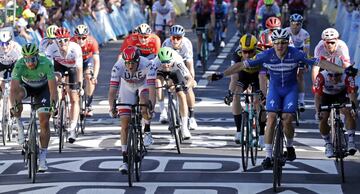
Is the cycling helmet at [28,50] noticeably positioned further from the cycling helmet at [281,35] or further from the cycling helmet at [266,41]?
the cycling helmet at [266,41]

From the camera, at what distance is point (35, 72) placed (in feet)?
59.2

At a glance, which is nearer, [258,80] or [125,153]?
[125,153]

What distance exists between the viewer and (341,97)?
60.3 ft

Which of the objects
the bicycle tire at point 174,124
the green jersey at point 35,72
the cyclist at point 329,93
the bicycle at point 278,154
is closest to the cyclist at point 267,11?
the bicycle tire at point 174,124

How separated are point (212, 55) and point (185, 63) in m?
14.1

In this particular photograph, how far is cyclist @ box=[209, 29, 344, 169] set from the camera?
16.9 m

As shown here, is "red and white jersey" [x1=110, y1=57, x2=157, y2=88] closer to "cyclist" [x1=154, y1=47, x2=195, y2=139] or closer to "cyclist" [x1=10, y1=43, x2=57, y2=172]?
"cyclist" [x1=10, y1=43, x2=57, y2=172]

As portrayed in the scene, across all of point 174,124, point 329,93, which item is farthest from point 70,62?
point 329,93

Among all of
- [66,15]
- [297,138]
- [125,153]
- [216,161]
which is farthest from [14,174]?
[66,15]

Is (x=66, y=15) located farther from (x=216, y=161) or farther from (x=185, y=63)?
(x=216, y=161)

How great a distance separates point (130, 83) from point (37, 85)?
1240 mm

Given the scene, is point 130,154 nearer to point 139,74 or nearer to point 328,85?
point 139,74

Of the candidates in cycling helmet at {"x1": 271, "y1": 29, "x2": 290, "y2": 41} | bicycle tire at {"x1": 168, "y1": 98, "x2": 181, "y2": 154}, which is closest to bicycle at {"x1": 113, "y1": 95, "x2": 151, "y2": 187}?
cycling helmet at {"x1": 271, "y1": 29, "x2": 290, "y2": 41}

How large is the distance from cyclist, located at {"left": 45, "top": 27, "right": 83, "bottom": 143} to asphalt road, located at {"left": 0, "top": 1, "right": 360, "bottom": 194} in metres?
0.46
